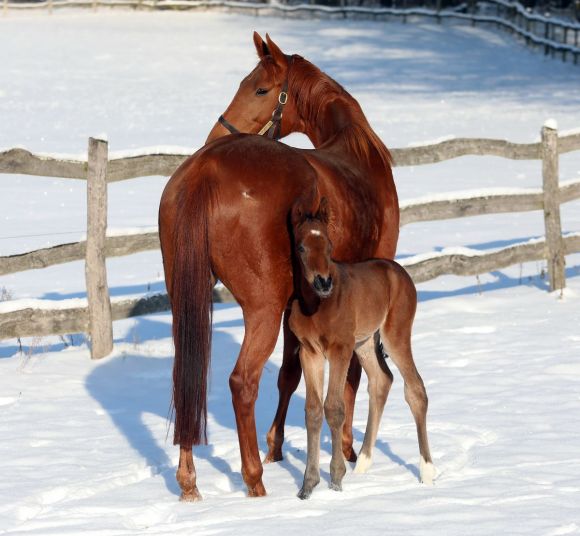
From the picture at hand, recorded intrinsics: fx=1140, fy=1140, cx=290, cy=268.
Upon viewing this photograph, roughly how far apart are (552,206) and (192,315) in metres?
5.84

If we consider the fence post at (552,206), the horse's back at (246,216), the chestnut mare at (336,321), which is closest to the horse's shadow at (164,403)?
the chestnut mare at (336,321)

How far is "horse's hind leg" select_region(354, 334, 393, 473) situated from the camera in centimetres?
540

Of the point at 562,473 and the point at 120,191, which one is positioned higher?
the point at 562,473

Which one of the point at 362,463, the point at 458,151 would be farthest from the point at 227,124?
the point at 458,151

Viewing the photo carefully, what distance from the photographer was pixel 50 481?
5.30 metres

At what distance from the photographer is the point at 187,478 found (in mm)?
4938

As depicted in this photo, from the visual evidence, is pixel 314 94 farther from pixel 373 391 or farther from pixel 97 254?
pixel 97 254

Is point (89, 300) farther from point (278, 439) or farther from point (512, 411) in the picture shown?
point (512, 411)

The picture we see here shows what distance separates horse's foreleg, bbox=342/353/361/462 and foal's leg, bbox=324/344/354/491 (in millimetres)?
650

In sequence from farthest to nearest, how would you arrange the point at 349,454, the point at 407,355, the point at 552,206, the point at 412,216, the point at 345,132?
the point at 552,206, the point at 412,216, the point at 345,132, the point at 349,454, the point at 407,355

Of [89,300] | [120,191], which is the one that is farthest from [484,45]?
[89,300]

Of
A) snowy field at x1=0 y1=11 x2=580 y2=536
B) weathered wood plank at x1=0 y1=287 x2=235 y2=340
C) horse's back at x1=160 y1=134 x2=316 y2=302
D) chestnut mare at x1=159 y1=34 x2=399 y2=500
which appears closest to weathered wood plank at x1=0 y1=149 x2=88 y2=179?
weathered wood plank at x1=0 y1=287 x2=235 y2=340

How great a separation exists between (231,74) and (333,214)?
930 inches

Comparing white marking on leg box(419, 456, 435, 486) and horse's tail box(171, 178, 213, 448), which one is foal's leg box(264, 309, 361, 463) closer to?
white marking on leg box(419, 456, 435, 486)
